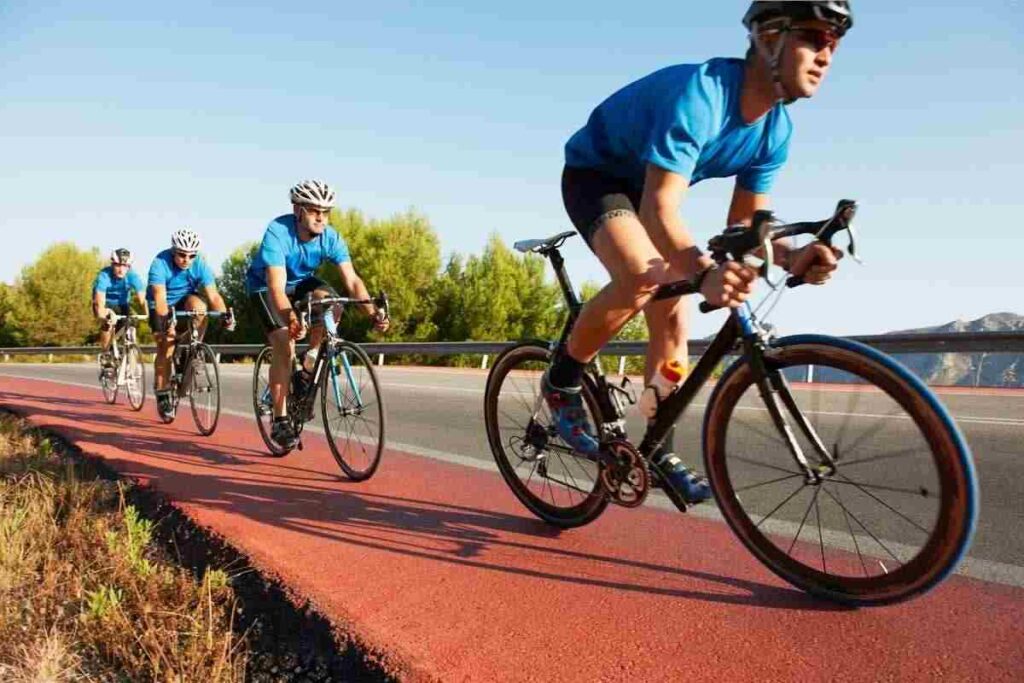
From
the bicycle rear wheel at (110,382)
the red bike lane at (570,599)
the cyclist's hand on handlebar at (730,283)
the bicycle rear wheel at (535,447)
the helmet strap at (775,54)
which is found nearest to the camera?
the red bike lane at (570,599)

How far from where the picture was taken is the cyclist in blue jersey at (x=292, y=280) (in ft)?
17.5

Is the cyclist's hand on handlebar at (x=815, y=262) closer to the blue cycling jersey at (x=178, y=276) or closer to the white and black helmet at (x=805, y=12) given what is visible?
the white and black helmet at (x=805, y=12)

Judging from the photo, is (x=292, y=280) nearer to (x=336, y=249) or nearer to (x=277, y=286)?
(x=336, y=249)

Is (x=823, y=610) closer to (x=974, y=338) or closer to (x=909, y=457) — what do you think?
(x=909, y=457)

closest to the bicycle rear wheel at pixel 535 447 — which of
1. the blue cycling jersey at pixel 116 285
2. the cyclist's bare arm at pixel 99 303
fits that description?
the blue cycling jersey at pixel 116 285

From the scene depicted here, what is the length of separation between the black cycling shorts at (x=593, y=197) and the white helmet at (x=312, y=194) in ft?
9.10

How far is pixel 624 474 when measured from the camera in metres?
2.96

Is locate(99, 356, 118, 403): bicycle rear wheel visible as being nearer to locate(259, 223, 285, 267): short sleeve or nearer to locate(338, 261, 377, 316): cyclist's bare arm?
locate(338, 261, 377, 316): cyclist's bare arm

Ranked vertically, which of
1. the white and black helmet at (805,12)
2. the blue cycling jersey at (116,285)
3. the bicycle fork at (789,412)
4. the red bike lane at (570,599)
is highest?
the white and black helmet at (805,12)

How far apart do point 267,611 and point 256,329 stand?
199 feet

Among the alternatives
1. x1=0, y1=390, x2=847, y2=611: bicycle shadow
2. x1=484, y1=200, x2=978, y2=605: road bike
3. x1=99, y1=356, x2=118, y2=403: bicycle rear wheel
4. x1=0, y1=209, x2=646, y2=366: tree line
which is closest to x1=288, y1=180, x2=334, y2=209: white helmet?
x1=0, y1=390, x2=847, y2=611: bicycle shadow

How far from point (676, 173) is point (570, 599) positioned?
1483 mm

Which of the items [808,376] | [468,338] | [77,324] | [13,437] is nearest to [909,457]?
[808,376]

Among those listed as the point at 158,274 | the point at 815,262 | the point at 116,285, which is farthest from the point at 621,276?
the point at 116,285
